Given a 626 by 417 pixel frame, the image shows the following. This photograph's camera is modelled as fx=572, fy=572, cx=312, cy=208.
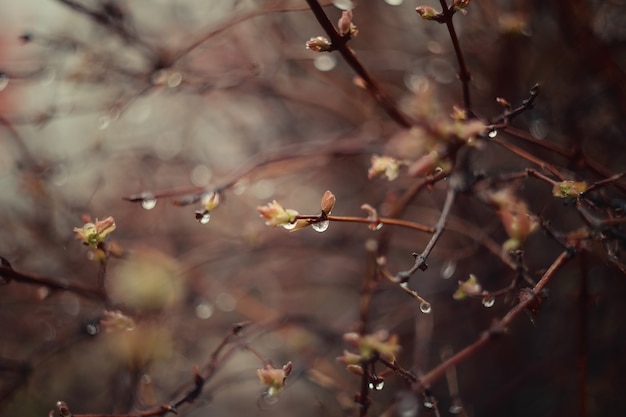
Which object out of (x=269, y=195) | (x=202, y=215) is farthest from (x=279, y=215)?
(x=269, y=195)

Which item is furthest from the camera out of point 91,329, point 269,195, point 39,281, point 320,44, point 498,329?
point 269,195

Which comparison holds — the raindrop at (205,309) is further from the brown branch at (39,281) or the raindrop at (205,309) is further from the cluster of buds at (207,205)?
the cluster of buds at (207,205)

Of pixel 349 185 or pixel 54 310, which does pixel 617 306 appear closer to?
pixel 349 185

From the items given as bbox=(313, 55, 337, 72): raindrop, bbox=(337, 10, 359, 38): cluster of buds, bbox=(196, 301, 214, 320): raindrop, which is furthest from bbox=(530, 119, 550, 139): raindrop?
bbox=(196, 301, 214, 320): raindrop

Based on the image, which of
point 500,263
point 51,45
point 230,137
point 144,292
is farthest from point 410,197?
point 230,137

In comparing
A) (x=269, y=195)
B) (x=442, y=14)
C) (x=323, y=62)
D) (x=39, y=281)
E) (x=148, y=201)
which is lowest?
(x=269, y=195)

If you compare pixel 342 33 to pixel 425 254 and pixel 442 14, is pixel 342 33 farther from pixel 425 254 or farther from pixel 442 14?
A: pixel 425 254

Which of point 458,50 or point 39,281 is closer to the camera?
point 458,50

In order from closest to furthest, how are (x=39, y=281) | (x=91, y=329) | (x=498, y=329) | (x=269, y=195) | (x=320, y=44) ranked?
(x=498, y=329) < (x=320, y=44) < (x=39, y=281) < (x=91, y=329) < (x=269, y=195)

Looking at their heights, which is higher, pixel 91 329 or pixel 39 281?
pixel 39 281

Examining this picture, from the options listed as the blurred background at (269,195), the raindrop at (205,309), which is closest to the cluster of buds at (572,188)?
the blurred background at (269,195)
